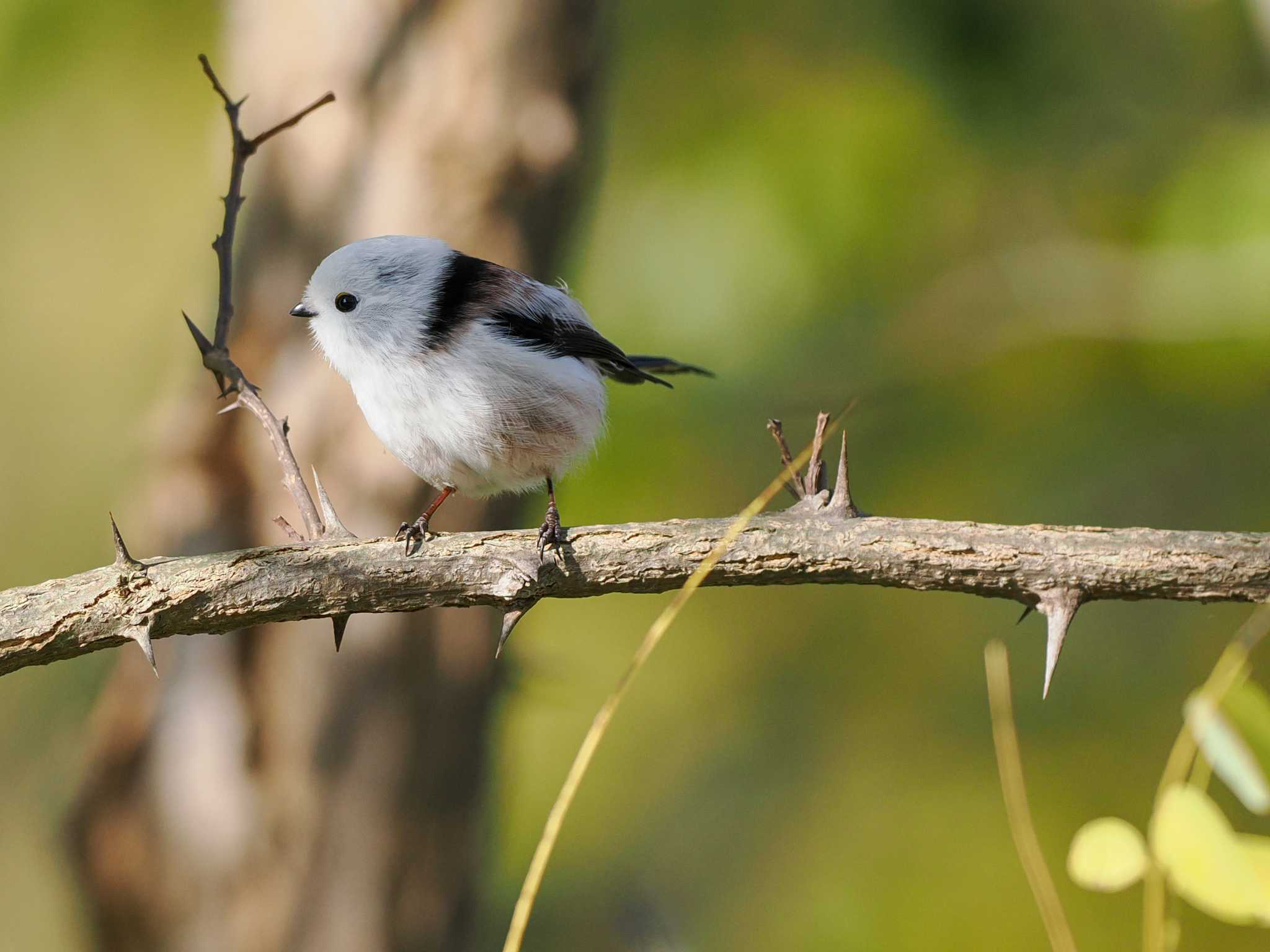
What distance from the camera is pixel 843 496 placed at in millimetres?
1628

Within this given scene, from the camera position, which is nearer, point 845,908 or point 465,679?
point 465,679

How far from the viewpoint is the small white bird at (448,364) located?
196 cm

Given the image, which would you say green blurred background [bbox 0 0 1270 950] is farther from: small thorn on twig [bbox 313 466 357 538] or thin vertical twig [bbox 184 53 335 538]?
thin vertical twig [bbox 184 53 335 538]

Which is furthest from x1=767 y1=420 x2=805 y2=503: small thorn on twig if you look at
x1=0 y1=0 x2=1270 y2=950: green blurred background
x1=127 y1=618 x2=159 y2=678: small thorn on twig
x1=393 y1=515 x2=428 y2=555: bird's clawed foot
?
x1=0 y1=0 x2=1270 y2=950: green blurred background

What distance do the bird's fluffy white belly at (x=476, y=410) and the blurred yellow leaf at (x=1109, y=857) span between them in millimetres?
1327

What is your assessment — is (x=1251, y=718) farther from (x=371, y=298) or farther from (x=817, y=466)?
(x=371, y=298)

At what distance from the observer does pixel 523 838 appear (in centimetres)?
524

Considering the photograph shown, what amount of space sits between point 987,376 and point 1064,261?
0.91 metres

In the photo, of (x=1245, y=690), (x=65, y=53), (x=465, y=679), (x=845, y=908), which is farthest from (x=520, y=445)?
(x=65, y=53)

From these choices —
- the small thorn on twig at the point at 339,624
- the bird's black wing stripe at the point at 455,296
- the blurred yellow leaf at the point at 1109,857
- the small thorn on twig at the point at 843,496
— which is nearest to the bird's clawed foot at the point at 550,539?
the small thorn on twig at the point at 339,624

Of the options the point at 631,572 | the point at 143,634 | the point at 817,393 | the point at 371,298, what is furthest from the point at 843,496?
the point at 817,393

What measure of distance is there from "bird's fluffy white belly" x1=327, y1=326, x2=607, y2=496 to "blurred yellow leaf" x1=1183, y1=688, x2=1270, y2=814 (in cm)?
137

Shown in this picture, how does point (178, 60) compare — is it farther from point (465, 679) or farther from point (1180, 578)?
point (1180, 578)

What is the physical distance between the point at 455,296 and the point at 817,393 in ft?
9.99
